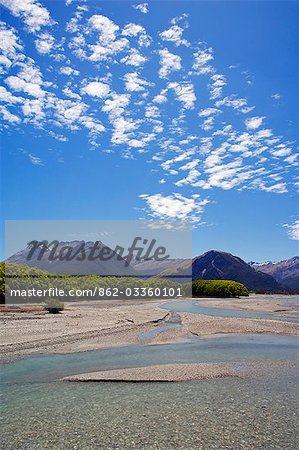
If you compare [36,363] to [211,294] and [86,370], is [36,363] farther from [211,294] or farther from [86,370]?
[211,294]

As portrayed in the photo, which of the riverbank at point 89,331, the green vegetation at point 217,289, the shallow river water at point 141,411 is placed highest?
the shallow river water at point 141,411

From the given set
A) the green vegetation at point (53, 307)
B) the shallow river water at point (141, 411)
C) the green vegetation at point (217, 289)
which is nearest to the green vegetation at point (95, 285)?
the green vegetation at point (217, 289)

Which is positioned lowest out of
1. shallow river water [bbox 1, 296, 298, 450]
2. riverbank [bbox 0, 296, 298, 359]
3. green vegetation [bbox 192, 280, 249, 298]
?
green vegetation [bbox 192, 280, 249, 298]

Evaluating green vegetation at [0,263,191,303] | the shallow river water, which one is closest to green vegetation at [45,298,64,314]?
green vegetation at [0,263,191,303]

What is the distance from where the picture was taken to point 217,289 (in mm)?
121312

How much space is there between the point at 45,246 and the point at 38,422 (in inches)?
3239

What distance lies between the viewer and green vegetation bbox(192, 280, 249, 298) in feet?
393

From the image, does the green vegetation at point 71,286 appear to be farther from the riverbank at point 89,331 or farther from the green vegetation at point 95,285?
the riverbank at point 89,331

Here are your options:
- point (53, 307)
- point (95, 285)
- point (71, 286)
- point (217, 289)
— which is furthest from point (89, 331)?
point (217, 289)

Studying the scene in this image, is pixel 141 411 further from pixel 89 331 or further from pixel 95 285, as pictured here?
pixel 95 285

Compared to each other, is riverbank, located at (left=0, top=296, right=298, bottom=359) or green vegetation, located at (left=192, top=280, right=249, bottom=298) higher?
riverbank, located at (left=0, top=296, right=298, bottom=359)

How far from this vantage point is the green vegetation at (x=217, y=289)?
120 metres

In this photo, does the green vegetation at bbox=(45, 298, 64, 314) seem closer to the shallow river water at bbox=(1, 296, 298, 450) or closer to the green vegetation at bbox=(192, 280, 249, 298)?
the shallow river water at bbox=(1, 296, 298, 450)

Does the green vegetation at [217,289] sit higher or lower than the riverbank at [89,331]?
lower
